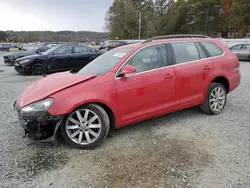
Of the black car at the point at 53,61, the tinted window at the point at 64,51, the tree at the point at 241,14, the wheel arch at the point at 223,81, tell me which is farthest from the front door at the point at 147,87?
the tree at the point at 241,14

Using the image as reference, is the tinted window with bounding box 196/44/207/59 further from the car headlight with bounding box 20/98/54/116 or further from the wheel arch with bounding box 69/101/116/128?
the car headlight with bounding box 20/98/54/116

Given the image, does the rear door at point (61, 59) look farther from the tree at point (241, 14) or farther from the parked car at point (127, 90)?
the tree at point (241, 14)

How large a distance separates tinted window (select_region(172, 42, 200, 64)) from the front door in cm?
24

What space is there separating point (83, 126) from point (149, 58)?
1564 mm

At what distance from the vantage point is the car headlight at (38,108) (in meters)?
2.70

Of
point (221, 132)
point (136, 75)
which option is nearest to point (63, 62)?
point (136, 75)

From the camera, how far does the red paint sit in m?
2.85

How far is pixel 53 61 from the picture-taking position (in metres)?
9.47

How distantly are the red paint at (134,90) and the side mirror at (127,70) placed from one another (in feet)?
0.05

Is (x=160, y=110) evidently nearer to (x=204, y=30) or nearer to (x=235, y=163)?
(x=235, y=163)

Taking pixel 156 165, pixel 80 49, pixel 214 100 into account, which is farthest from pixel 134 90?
pixel 80 49

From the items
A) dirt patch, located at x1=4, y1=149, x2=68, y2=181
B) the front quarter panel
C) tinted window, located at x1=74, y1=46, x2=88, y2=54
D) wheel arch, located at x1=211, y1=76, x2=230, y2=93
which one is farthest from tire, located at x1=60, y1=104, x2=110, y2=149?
tinted window, located at x1=74, y1=46, x2=88, y2=54

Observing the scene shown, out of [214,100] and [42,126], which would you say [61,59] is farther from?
[214,100]

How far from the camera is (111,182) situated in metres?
2.28
